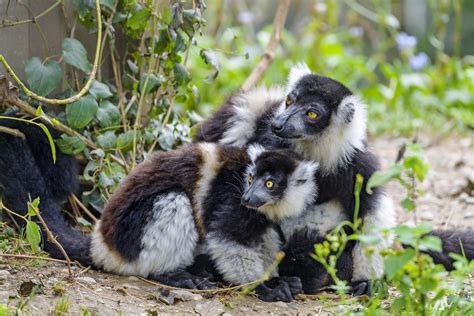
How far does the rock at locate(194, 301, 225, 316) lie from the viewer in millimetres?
4962

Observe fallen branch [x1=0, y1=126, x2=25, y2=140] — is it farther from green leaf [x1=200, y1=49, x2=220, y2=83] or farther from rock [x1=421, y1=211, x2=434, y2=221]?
rock [x1=421, y1=211, x2=434, y2=221]

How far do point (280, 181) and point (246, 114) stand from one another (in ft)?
2.85

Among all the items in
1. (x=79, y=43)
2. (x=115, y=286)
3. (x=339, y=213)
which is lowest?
(x=115, y=286)

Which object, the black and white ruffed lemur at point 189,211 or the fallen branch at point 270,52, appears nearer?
the black and white ruffed lemur at point 189,211

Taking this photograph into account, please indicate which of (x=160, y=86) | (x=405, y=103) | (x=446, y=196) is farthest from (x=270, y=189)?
(x=405, y=103)

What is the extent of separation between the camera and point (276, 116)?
577 cm

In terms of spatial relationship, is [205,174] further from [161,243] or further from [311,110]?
[311,110]

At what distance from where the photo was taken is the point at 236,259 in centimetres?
536

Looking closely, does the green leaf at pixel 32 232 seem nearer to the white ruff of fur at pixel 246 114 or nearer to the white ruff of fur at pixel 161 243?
the white ruff of fur at pixel 161 243

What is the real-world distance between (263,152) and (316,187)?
19.2 inches

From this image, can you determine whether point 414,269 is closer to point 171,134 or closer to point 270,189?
point 270,189

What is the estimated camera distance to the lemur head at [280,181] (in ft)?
17.8

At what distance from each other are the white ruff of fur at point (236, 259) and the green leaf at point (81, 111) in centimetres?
132

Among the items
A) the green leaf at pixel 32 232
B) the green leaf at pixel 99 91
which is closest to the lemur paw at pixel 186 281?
the green leaf at pixel 32 232
